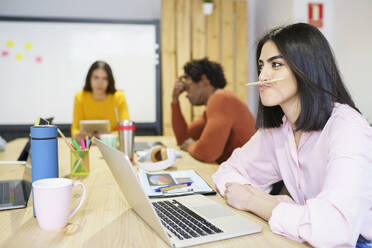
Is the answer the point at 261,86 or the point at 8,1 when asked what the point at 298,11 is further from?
the point at 8,1

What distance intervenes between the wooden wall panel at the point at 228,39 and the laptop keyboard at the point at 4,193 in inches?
110

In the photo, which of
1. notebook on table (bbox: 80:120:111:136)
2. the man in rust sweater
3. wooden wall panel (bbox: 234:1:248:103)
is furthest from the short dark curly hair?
wooden wall panel (bbox: 234:1:248:103)

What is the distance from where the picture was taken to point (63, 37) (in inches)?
139

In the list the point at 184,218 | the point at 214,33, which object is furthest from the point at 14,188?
the point at 214,33

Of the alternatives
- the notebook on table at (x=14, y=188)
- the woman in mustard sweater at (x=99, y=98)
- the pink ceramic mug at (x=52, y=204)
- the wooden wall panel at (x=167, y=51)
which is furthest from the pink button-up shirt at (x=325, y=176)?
the wooden wall panel at (x=167, y=51)

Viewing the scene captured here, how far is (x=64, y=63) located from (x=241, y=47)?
1988mm

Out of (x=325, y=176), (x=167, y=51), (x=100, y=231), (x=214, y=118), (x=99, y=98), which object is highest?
(x=167, y=51)

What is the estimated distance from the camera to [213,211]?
2.81ft

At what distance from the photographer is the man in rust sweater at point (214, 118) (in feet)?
5.98

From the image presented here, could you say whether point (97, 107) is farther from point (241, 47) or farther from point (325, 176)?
point (325, 176)

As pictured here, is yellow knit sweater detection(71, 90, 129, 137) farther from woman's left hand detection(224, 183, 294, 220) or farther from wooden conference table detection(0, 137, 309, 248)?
woman's left hand detection(224, 183, 294, 220)

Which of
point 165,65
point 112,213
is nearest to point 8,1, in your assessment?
point 165,65

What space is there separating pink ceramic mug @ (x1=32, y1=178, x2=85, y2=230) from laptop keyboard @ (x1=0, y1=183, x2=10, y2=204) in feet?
0.89

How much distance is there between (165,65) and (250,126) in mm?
1736
